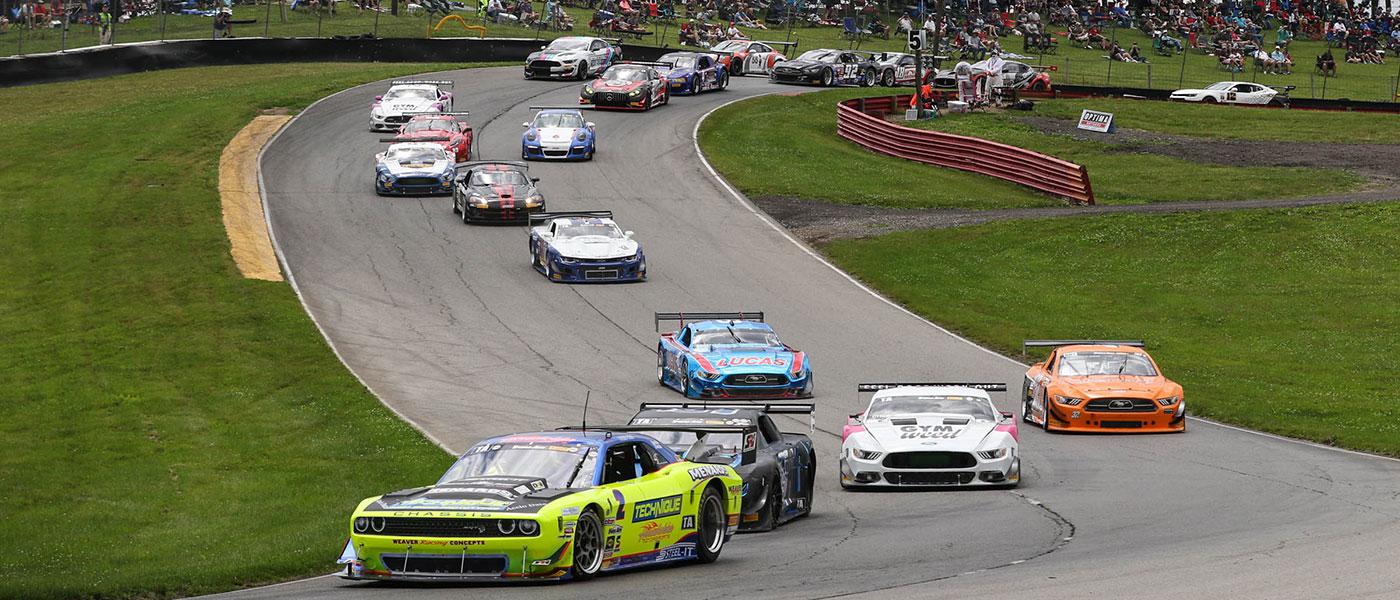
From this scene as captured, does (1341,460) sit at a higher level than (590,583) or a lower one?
lower

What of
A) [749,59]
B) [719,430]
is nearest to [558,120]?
[749,59]

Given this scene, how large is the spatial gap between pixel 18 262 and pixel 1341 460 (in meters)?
25.7

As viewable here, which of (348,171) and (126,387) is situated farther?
(348,171)

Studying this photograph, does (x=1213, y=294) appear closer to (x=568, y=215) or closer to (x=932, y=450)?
(x=568, y=215)

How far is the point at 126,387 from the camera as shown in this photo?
23625mm

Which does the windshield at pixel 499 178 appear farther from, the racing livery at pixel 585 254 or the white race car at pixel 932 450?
the white race car at pixel 932 450

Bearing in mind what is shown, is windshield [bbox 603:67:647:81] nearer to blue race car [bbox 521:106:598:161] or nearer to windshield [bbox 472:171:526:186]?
blue race car [bbox 521:106:598:161]

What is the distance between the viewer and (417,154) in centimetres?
4412

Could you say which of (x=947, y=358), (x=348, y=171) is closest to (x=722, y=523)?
(x=947, y=358)

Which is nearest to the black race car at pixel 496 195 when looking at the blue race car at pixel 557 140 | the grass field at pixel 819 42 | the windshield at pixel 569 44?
the blue race car at pixel 557 140

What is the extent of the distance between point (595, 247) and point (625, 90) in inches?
941

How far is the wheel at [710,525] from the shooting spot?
1366 cm

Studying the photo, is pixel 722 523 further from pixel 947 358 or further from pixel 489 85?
pixel 489 85

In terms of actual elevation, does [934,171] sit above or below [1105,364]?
below
